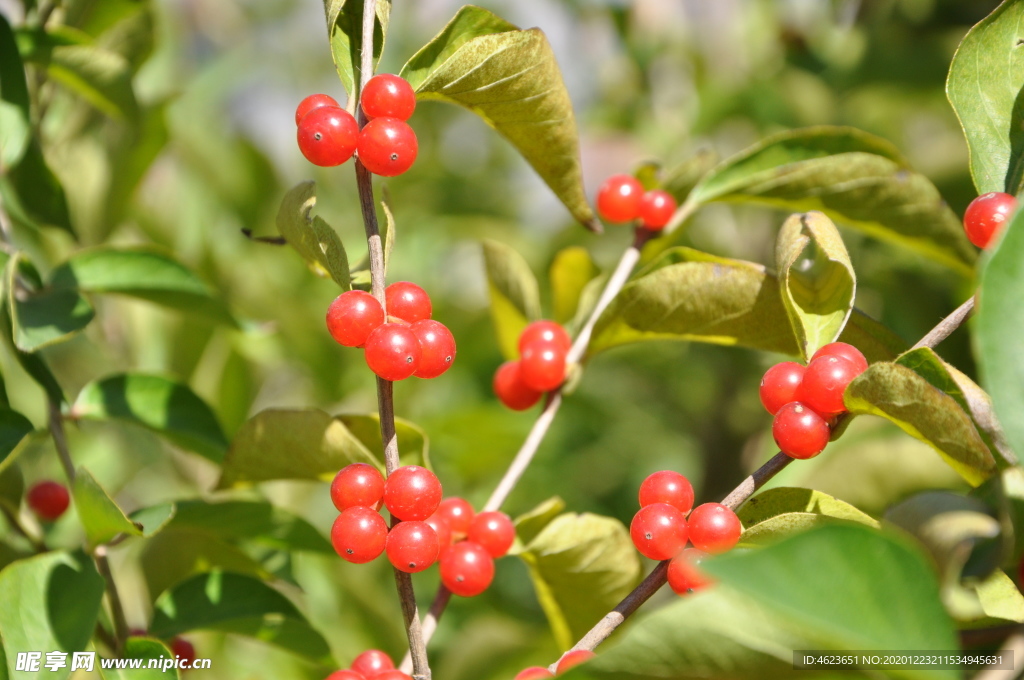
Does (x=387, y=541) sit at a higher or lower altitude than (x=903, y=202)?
lower

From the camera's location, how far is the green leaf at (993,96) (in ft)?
2.80

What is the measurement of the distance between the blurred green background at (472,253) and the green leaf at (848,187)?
27cm

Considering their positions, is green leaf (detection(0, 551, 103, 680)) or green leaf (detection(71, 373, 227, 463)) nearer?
green leaf (detection(0, 551, 103, 680))

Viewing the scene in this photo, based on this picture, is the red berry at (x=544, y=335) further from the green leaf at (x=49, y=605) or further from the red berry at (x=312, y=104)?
the green leaf at (x=49, y=605)

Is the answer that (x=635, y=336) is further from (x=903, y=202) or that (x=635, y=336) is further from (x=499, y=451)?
(x=499, y=451)

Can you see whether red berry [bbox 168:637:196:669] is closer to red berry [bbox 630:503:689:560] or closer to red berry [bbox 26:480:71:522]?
red berry [bbox 26:480:71:522]

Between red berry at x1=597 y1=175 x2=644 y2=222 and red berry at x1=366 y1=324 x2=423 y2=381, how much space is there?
1.49 ft

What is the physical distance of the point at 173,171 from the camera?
2.32m

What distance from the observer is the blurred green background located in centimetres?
154

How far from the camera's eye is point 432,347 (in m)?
0.77

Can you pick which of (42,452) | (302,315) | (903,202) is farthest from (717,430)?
(42,452)

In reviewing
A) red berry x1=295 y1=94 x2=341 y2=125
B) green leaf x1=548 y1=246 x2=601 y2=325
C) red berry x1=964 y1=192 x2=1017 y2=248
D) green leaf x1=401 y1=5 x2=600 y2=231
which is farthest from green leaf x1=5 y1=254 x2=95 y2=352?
red berry x1=964 y1=192 x2=1017 y2=248

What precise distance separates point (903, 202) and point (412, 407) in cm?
139

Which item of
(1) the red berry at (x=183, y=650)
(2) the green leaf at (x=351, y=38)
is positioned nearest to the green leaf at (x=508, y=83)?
(2) the green leaf at (x=351, y=38)
